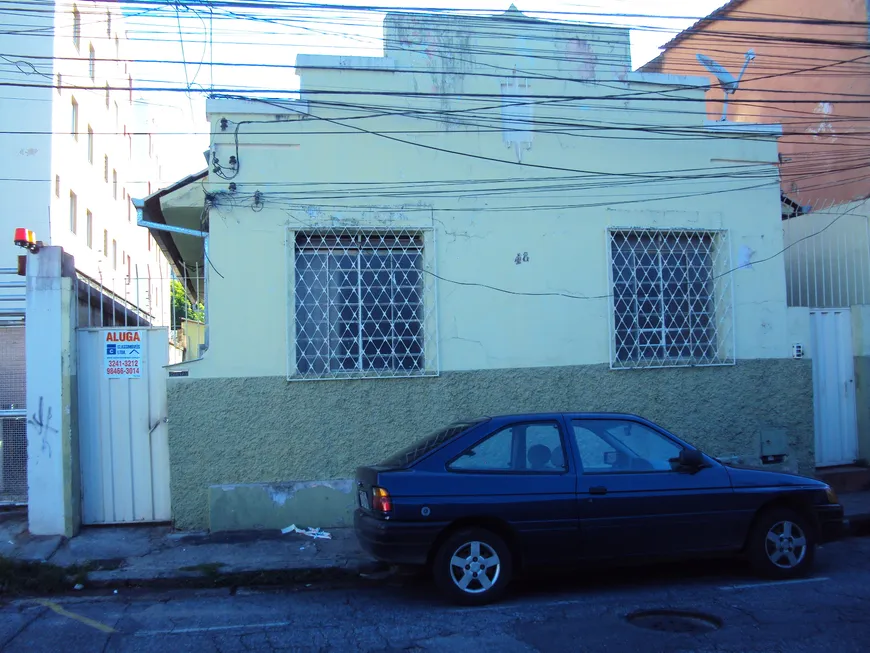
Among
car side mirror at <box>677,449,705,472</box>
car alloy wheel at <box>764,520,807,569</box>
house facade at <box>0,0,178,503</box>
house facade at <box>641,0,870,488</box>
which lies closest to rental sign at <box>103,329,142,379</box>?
house facade at <box>0,0,178,503</box>

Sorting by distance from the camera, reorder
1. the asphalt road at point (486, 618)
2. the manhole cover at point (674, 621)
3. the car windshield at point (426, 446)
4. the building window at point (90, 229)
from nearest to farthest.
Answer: the asphalt road at point (486, 618)
the manhole cover at point (674, 621)
the car windshield at point (426, 446)
the building window at point (90, 229)

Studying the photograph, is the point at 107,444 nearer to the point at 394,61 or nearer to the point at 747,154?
the point at 394,61

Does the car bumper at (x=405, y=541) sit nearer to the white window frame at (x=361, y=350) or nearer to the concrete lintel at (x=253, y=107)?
the white window frame at (x=361, y=350)

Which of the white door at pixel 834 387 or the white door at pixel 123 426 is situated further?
the white door at pixel 834 387

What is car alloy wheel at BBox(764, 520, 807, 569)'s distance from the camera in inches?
250

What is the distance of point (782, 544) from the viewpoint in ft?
20.9

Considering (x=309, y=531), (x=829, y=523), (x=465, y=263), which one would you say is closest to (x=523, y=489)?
(x=829, y=523)

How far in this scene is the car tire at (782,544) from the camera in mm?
6316

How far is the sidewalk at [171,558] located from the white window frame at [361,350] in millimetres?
1763

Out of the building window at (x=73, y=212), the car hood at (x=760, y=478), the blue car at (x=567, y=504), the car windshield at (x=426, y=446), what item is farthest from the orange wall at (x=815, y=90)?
the building window at (x=73, y=212)

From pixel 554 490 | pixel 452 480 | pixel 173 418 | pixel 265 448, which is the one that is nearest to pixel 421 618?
pixel 452 480

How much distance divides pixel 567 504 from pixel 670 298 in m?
4.55

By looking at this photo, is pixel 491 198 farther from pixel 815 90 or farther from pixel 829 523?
pixel 815 90

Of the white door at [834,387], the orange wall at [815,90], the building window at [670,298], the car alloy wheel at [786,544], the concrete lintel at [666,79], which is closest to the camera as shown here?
the car alloy wheel at [786,544]
